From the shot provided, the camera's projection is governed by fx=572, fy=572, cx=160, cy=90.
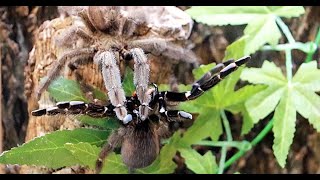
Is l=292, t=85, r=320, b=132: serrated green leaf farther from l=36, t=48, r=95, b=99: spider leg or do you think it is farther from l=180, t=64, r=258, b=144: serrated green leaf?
l=36, t=48, r=95, b=99: spider leg

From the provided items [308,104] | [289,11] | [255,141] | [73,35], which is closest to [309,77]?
[308,104]

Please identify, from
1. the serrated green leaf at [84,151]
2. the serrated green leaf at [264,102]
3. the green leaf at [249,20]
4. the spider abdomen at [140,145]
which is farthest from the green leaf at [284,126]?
the serrated green leaf at [84,151]

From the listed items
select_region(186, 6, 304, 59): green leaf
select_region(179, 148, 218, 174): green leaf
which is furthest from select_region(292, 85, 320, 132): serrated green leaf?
select_region(179, 148, 218, 174): green leaf

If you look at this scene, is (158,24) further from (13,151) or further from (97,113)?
(13,151)
